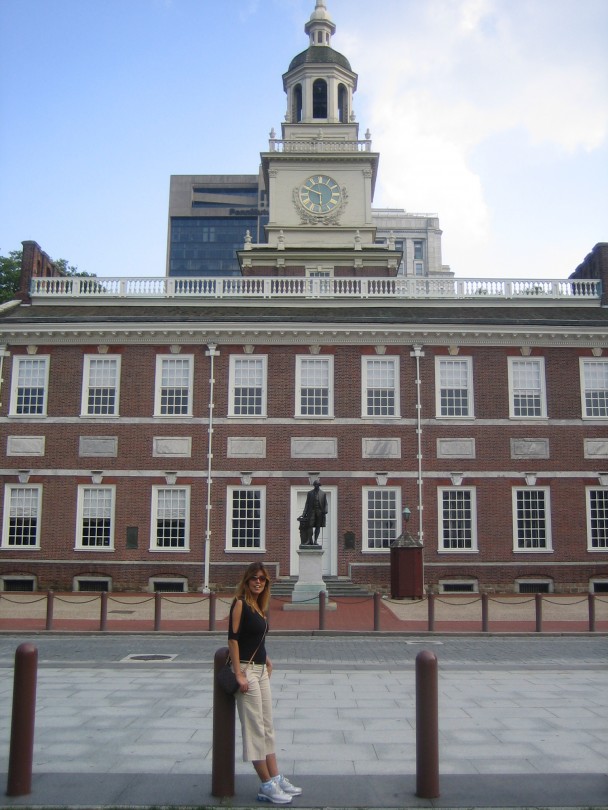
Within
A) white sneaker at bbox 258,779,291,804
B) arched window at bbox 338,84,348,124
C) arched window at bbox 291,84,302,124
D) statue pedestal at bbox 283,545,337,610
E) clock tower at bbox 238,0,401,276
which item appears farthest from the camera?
arched window at bbox 291,84,302,124

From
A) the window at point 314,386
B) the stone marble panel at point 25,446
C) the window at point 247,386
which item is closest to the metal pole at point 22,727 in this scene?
the window at point 247,386

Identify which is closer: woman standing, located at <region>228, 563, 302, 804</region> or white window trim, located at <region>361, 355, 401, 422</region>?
woman standing, located at <region>228, 563, 302, 804</region>

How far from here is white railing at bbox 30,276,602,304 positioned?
32.3 m

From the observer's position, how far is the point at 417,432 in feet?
91.5

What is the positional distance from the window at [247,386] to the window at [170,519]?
3.33 meters

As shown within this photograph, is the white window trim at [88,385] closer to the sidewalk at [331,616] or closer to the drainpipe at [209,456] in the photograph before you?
the drainpipe at [209,456]

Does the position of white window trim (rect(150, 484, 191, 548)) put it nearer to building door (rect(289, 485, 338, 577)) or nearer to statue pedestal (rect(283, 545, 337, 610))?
building door (rect(289, 485, 338, 577))

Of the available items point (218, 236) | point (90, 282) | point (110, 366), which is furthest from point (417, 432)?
Answer: point (218, 236)

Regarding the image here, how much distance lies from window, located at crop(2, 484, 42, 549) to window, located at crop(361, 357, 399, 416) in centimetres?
1153

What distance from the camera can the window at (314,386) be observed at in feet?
92.8

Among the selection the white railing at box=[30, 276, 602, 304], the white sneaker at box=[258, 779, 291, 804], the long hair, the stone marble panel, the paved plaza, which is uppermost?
the white railing at box=[30, 276, 602, 304]

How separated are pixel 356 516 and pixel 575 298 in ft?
42.3

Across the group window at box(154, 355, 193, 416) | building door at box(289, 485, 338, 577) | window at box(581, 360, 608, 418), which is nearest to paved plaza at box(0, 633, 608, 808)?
building door at box(289, 485, 338, 577)

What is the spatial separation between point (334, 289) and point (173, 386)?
8773 millimetres
